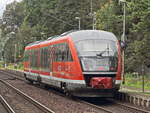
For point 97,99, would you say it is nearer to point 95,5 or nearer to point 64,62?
point 64,62

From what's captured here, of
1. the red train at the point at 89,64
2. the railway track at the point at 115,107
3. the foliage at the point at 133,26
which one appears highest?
the foliage at the point at 133,26

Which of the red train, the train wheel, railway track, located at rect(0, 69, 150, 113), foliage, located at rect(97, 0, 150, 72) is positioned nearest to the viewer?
railway track, located at rect(0, 69, 150, 113)

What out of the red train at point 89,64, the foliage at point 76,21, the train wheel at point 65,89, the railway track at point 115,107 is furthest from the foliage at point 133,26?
the railway track at point 115,107

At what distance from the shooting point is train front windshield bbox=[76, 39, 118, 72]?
52.5 feet

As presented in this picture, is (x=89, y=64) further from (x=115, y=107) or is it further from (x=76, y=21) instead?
(x=76, y=21)

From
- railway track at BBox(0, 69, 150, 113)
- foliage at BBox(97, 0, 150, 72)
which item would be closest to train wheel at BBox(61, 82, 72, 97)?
railway track at BBox(0, 69, 150, 113)

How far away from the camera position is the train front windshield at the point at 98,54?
1600 cm

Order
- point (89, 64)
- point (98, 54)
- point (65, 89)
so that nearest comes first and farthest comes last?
point (89, 64)
point (98, 54)
point (65, 89)

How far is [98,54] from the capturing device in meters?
16.2

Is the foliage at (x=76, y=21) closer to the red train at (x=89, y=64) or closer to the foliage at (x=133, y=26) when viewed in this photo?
the foliage at (x=133, y=26)

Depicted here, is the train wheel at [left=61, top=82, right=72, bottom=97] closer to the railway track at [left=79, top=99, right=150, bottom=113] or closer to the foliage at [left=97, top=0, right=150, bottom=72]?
the railway track at [left=79, top=99, right=150, bottom=113]

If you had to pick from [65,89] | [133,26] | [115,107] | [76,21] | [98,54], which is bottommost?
[115,107]

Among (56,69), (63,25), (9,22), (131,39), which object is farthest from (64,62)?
(9,22)

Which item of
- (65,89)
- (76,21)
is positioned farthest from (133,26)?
(76,21)
